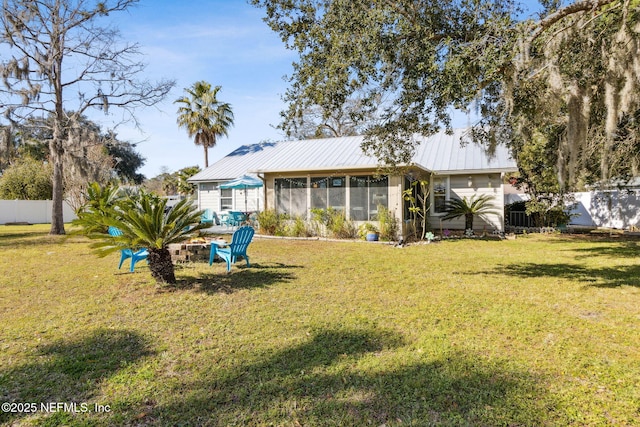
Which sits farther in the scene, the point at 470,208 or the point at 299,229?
the point at 470,208

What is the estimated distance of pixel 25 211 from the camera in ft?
77.2

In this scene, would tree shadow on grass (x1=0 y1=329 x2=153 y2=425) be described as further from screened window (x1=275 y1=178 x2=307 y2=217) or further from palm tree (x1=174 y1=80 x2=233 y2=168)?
palm tree (x1=174 y1=80 x2=233 y2=168)

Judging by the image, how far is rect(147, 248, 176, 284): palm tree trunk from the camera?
19.9 ft

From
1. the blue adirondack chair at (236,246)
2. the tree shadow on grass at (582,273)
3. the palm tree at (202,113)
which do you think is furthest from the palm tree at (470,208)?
the palm tree at (202,113)

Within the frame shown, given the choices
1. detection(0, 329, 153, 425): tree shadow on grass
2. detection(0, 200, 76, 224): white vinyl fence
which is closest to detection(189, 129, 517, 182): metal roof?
detection(0, 329, 153, 425): tree shadow on grass

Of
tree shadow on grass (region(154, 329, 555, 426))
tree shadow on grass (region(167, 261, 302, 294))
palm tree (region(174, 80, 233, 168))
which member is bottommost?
tree shadow on grass (region(154, 329, 555, 426))

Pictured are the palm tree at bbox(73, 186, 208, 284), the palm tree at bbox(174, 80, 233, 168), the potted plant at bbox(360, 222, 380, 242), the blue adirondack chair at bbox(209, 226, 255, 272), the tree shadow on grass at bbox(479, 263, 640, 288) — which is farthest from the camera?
the palm tree at bbox(174, 80, 233, 168)

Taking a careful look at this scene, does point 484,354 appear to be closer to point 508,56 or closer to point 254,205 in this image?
point 508,56

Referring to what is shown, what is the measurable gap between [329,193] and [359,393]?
1035 cm

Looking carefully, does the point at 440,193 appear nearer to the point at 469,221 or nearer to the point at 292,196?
the point at 469,221

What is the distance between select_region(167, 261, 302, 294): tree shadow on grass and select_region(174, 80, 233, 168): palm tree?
1735cm

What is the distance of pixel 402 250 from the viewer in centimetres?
1033

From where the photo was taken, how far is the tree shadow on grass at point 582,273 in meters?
6.43

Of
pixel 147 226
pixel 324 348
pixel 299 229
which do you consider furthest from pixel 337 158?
pixel 324 348
